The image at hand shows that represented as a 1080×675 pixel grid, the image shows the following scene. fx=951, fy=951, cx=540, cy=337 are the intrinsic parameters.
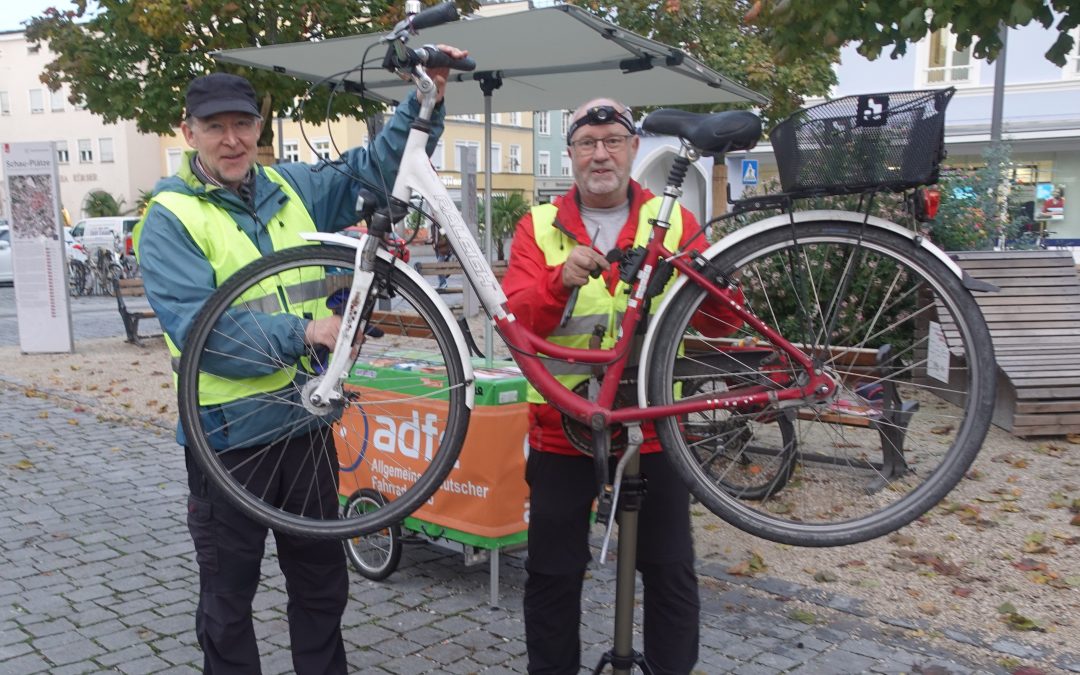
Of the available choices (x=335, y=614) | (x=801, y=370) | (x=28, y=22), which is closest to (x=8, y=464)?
(x=335, y=614)

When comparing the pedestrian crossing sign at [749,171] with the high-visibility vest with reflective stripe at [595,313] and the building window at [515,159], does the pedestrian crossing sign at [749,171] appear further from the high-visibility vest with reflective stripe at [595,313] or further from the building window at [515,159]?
the building window at [515,159]

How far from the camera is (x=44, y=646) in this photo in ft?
12.9

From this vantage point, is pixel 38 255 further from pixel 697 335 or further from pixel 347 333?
pixel 697 335

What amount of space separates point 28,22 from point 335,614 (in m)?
10.9

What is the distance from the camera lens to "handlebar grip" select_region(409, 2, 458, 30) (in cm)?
256

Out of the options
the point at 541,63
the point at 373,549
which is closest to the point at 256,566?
the point at 373,549

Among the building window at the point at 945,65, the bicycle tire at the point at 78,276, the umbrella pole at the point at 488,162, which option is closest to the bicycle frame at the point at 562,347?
the umbrella pole at the point at 488,162

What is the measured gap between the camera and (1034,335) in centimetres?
737

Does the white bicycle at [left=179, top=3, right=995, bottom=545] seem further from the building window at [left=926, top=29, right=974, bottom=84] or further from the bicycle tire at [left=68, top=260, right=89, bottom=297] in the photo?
the building window at [left=926, top=29, right=974, bottom=84]

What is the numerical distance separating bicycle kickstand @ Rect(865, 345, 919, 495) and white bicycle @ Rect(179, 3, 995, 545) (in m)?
0.03

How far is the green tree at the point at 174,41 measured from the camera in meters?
9.38

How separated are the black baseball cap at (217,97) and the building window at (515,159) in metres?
52.8

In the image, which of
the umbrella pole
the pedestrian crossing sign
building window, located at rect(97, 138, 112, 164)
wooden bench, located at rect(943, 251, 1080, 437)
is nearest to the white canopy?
the umbrella pole

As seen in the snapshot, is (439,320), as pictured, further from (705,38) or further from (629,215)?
(705,38)
